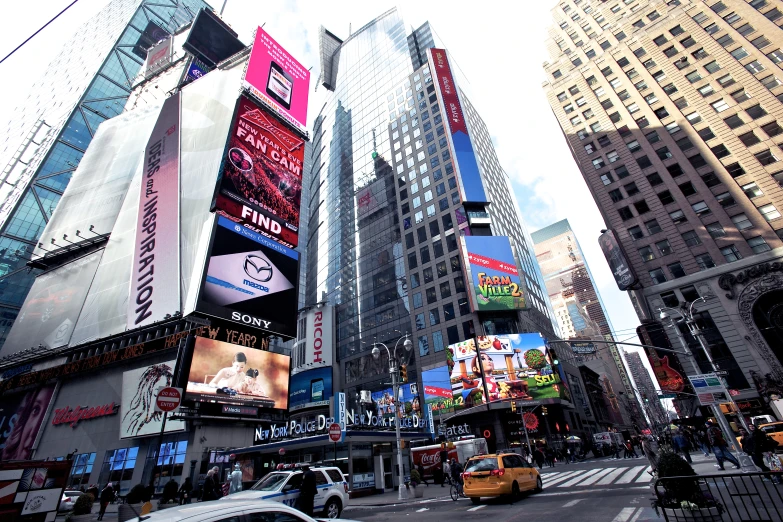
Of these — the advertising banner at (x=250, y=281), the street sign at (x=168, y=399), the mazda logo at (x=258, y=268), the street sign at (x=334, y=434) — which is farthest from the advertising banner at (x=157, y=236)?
the street sign at (x=168, y=399)

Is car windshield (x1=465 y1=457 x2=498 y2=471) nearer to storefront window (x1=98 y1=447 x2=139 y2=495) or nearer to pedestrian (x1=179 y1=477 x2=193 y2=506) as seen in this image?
pedestrian (x1=179 y1=477 x2=193 y2=506)

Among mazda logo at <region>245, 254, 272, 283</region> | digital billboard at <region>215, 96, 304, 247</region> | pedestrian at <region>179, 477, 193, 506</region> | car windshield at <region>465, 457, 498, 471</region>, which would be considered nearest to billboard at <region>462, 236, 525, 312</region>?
digital billboard at <region>215, 96, 304, 247</region>

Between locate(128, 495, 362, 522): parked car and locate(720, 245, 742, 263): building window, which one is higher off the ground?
locate(720, 245, 742, 263): building window

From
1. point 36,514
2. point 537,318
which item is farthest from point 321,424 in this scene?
point 537,318

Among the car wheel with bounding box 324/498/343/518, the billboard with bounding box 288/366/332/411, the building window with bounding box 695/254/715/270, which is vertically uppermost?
the building window with bounding box 695/254/715/270

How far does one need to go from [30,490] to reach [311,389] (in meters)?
59.9

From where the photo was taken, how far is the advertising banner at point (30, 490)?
10500 mm

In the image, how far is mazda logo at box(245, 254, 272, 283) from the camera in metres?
33.1

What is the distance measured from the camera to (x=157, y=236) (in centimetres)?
3744

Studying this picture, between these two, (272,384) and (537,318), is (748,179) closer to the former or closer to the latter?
(537,318)

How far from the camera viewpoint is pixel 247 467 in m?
29.2

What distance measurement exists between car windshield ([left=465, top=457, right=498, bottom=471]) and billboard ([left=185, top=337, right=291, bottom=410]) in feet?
70.8

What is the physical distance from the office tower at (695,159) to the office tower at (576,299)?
87.9 m

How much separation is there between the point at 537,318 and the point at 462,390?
26.7 metres
